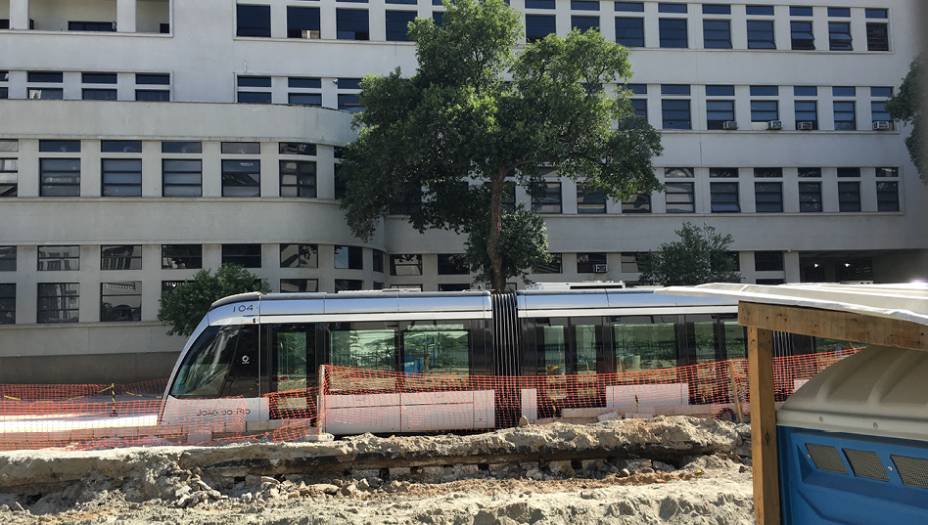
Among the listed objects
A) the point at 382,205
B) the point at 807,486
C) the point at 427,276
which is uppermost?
the point at 382,205

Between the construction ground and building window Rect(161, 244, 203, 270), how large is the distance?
46.5 feet

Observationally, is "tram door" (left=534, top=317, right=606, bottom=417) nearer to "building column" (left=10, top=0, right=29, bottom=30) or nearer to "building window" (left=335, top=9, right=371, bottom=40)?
"building window" (left=335, top=9, right=371, bottom=40)

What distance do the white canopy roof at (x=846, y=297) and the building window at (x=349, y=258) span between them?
22633 mm

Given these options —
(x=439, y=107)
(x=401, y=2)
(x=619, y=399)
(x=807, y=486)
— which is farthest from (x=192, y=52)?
(x=807, y=486)

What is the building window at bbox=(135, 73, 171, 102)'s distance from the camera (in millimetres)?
28453

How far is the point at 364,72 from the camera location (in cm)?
2984

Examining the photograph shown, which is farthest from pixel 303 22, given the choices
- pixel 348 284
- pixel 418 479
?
pixel 418 479

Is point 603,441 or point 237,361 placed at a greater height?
point 237,361

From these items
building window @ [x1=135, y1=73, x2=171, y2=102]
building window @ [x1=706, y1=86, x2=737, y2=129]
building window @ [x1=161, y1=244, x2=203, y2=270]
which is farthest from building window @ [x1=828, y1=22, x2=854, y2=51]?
building window @ [x1=135, y1=73, x2=171, y2=102]

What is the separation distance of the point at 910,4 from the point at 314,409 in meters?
12.4

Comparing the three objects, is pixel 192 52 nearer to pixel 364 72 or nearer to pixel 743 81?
pixel 364 72

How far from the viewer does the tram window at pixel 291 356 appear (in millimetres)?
13492

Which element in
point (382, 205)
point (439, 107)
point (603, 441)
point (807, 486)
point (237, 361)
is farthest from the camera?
Result: point (382, 205)

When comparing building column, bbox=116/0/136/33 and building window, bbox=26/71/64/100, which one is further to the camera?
building column, bbox=116/0/136/33
